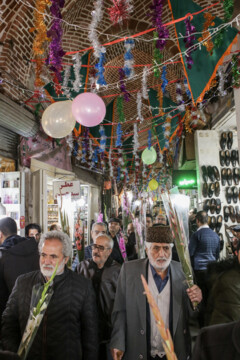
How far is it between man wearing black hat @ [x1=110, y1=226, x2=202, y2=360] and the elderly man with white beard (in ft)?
0.93

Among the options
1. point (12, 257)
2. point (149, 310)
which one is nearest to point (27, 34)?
point (12, 257)

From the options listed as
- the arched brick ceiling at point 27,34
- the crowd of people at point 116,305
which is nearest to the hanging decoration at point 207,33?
the arched brick ceiling at point 27,34

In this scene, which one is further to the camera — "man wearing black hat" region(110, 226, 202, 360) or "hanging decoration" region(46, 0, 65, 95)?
"hanging decoration" region(46, 0, 65, 95)

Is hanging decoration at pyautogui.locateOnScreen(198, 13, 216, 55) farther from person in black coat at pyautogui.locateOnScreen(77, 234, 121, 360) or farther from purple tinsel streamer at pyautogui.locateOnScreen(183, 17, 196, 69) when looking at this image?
person in black coat at pyautogui.locateOnScreen(77, 234, 121, 360)

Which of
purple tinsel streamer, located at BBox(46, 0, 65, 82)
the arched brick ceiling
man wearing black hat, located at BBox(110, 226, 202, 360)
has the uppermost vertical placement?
the arched brick ceiling

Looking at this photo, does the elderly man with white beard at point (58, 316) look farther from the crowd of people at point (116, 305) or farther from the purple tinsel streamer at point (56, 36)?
the purple tinsel streamer at point (56, 36)

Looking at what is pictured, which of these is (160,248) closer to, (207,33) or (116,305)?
(116,305)

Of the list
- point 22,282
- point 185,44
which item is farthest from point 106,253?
point 185,44

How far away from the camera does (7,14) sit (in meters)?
5.99

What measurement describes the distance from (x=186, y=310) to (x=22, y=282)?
4.24ft

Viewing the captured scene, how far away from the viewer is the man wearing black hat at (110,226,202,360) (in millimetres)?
2305

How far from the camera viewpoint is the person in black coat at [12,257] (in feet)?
9.37

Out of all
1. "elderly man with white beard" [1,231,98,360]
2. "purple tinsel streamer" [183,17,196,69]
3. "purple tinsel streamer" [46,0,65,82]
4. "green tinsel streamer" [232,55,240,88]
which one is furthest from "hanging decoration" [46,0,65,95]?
"elderly man with white beard" [1,231,98,360]

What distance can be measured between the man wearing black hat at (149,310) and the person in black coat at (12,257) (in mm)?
1015
